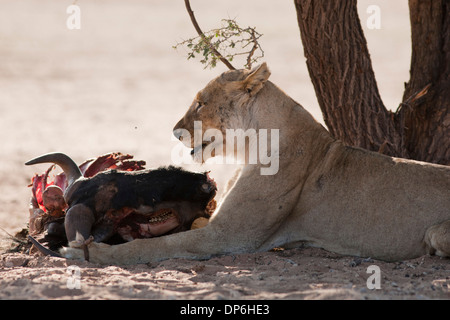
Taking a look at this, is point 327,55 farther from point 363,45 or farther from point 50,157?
point 50,157

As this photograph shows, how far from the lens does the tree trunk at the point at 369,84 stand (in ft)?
23.1

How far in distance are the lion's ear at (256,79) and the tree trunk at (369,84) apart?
1.32 metres

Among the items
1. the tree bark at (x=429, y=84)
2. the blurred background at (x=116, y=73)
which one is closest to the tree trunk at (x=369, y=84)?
the tree bark at (x=429, y=84)

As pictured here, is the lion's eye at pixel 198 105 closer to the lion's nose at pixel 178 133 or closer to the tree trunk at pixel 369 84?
the lion's nose at pixel 178 133

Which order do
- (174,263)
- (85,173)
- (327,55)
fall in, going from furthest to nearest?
(327,55) < (85,173) < (174,263)

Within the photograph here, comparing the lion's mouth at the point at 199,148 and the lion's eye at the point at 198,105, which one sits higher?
the lion's eye at the point at 198,105

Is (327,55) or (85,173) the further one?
(327,55)

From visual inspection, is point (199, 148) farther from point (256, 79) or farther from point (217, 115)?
point (256, 79)

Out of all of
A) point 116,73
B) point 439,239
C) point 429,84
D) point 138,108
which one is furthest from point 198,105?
point 116,73
